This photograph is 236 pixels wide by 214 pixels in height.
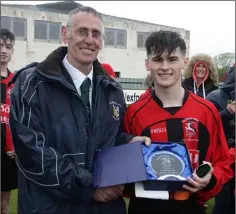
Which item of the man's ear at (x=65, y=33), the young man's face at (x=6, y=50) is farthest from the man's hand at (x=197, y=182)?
the young man's face at (x=6, y=50)

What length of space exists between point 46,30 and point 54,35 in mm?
920

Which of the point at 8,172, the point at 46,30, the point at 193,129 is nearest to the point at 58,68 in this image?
the point at 193,129

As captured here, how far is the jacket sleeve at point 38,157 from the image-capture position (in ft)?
7.79

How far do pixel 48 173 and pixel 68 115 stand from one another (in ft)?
1.22

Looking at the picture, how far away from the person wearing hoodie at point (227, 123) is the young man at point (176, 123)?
0.80 m

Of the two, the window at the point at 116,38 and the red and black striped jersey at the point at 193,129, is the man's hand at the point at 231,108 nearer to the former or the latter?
the red and black striped jersey at the point at 193,129

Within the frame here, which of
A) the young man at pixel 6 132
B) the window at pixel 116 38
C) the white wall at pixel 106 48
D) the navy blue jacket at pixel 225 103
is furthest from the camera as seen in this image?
the window at pixel 116 38

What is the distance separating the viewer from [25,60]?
36750mm

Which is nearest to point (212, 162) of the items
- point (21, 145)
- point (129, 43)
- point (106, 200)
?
point (106, 200)

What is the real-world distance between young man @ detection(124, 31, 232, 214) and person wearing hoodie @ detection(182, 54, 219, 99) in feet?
9.98

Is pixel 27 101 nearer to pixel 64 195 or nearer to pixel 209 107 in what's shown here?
pixel 64 195

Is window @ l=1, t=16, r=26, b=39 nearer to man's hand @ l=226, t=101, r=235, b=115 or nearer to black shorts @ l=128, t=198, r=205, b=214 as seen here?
man's hand @ l=226, t=101, r=235, b=115

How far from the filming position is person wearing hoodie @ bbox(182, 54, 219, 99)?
5777 mm

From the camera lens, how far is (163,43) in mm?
2736
